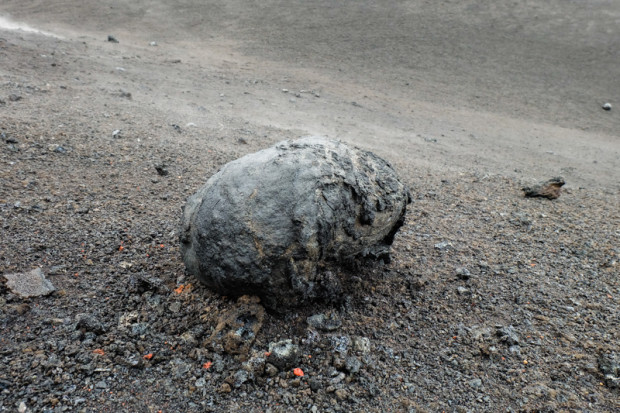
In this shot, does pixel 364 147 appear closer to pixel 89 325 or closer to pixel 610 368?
pixel 610 368

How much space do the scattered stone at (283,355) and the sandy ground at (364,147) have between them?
89mm

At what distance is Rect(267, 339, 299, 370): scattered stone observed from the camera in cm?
264

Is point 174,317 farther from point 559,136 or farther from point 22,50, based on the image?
point 559,136

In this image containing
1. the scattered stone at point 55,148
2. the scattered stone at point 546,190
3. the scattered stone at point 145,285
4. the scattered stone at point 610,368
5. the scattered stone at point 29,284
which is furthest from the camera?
the scattered stone at point 546,190

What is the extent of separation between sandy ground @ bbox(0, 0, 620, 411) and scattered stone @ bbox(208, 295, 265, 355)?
0.07 meters

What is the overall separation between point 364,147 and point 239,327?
5.03 metres

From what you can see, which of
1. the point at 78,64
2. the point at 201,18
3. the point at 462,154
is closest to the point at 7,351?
the point at 462,154

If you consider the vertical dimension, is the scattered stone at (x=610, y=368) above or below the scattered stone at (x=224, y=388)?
above

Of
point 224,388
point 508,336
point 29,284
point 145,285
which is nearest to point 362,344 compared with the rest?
point 224,388

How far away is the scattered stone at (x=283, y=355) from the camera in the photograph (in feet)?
8.67

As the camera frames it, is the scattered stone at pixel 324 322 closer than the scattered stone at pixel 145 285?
Yes

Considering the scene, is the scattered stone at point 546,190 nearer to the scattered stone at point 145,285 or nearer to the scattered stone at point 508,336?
the scattered stone at point 508,336

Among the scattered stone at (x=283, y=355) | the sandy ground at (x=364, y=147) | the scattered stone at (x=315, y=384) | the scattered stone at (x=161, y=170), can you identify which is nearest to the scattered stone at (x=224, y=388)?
the sandy ground at (x=364, y=147)

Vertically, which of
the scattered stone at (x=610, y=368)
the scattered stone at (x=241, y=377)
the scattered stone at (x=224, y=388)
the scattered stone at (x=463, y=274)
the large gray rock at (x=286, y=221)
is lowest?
the scattered stone at (x=224, y=388)
